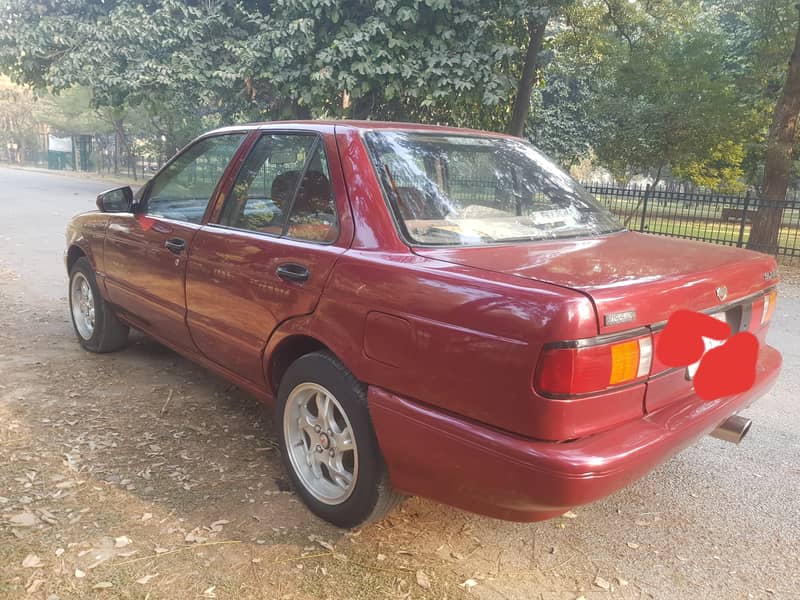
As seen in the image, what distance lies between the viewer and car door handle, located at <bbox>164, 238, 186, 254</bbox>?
365 centimetres

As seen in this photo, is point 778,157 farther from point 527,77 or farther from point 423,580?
point 423,580

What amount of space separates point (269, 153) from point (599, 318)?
202cm

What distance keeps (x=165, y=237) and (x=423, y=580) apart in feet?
7.94

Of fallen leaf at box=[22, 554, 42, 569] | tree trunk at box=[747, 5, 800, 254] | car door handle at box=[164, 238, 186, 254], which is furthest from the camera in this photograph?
tree trunk at box=[747, 5, 800, 254]

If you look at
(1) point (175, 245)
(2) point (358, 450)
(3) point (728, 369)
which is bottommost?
(2) point (358, 450)

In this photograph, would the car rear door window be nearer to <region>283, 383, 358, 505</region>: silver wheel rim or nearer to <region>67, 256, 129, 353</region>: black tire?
<region>283, 383, 358, 505</region>: silver wheel rim

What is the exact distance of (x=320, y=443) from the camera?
9.56ft

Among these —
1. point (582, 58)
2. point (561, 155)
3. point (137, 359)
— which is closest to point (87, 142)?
point (561, 155)

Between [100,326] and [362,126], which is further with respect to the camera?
[100,326]

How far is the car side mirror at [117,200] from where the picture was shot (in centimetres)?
430

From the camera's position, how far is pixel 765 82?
16.0m

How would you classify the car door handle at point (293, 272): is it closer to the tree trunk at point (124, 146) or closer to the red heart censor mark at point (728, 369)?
the red heart censor mark at point (728, 369)

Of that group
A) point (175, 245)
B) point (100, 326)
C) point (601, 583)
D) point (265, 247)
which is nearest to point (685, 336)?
point (601, 583)

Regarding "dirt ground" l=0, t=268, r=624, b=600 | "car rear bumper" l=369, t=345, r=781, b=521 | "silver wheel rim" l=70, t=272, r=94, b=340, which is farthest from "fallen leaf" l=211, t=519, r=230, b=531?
"silver wheel rim" l=70, t=272, r=94, b=340
